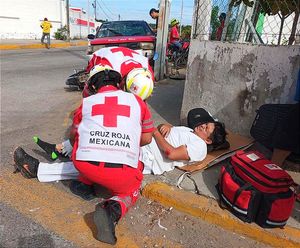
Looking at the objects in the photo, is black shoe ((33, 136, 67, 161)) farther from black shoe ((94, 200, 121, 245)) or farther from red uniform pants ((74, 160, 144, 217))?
black shoe ((94, 200, 121, 245))

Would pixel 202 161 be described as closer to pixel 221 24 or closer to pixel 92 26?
pixel 221 24

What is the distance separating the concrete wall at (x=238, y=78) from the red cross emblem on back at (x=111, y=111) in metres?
A: 2.02

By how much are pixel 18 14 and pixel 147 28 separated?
84.4ft

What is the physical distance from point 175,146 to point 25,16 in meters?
32.4

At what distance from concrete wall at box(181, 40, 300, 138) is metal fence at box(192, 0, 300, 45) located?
36 centimetres

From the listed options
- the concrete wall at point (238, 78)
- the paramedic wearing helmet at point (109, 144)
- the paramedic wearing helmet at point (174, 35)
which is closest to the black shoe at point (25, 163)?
the paramedic wearing helmet at point (109, 144)

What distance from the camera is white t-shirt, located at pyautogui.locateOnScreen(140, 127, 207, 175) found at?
10.6ft

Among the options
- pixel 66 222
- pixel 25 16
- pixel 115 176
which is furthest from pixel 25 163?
pixel 25 16

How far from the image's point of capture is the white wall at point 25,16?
96.0 feet

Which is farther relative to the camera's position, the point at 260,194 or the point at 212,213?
the point at 212,213

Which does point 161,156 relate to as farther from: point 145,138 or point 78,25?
point 78,25

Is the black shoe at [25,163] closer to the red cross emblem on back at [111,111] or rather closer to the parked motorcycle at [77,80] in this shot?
the red cross emblem on back at [111,111]

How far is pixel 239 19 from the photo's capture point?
16.6ft

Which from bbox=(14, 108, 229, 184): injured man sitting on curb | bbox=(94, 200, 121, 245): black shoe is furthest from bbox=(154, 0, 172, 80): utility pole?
bbox=(94, 200, 121, 245): black shoe
